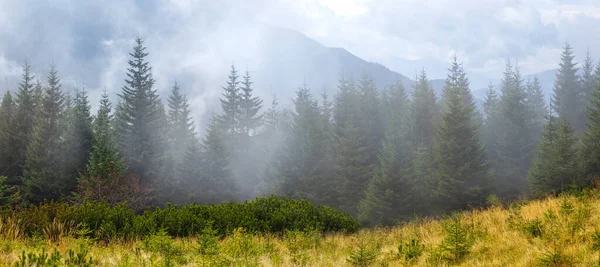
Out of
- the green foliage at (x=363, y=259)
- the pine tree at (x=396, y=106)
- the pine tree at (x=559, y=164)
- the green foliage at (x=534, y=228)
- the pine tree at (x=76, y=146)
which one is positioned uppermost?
the pine tree at (x=396, y=106)

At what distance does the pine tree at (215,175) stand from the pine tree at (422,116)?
19.1 meters

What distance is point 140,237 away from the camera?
946cm

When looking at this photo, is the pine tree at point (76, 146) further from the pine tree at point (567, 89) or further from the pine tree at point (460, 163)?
the pine tree at point (567, 89)

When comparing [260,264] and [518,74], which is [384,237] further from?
[518,74]

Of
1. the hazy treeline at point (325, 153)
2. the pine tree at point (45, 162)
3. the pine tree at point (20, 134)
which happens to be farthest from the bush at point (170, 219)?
the pine tree at point (20, 134)

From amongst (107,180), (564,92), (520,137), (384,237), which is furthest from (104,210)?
(564,92)

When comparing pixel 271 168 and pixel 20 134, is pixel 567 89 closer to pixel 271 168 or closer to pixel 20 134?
pixel 271 168

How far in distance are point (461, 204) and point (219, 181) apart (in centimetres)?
2233

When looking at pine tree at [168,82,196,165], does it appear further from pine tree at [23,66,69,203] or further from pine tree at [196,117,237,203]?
pine tree at [23,66,69,203]

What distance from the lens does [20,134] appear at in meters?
33.0

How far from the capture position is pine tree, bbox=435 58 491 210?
27.4m

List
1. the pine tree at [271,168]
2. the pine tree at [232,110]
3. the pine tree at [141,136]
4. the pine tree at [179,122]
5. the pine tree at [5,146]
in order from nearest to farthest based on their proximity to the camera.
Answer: the pine tree at [5,146] < the pine tree at [141,136] < the pine tree at [271,168] < the pine tree at [179,122] < the pine tree at [232,110]

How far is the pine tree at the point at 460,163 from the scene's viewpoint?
27.4 m

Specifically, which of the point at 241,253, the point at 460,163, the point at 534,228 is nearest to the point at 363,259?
the point at 241,253
